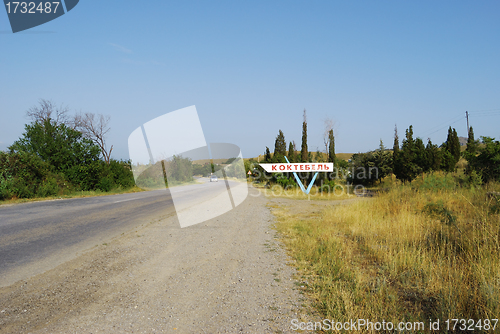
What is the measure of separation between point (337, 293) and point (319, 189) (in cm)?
2351

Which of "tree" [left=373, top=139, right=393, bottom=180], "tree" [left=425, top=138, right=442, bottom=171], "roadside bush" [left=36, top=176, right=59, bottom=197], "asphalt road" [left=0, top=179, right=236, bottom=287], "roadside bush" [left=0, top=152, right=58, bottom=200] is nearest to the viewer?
"asphalt road" [left=0, top=179, right=236, bottom=287]

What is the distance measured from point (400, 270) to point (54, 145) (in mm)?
25168

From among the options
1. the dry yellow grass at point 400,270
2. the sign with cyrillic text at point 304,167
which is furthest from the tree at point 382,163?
the dry yellow grass at point 400,270

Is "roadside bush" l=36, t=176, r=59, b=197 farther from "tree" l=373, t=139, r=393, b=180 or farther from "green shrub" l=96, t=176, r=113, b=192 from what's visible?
"tree" l=373, t=139, r=393, b=180

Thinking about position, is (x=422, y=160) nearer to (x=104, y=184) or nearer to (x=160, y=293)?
(x=104, y=184)

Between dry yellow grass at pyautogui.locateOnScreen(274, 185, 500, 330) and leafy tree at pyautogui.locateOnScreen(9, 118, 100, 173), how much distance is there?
21073mm

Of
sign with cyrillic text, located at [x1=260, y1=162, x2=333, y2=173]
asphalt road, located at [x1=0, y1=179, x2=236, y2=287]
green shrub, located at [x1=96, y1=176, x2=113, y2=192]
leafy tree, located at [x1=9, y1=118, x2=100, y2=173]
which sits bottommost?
asphalt road, located at [x1=0, y1=179, x2=236, y2=287]

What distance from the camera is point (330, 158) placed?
154 ft

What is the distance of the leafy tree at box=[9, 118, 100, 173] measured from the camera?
70.2 ft

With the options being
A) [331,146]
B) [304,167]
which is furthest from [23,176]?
[331,146]

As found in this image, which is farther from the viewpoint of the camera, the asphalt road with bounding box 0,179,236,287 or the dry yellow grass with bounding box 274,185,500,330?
the asphalt road with bounding box 0,179,236,287

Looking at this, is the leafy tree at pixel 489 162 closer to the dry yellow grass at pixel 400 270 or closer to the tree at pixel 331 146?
the dry yellow grass at pixel 400 270

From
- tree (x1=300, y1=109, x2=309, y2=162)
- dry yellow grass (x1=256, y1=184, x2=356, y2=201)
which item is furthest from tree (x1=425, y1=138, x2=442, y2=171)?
tree (x1=300, y1=109, x2=309, y2=162)

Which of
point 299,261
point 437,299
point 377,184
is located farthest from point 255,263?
point 377,184
